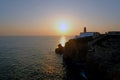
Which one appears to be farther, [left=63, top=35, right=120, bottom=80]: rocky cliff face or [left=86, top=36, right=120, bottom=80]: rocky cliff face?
[left=63, top=35, right=120, bottom=80]: rocky cliff face

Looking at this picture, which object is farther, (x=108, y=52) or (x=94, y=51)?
(x=94, y=51)

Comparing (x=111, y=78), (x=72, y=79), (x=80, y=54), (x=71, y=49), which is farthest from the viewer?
(x=71, y=49)

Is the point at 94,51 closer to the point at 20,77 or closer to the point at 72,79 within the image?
the point at 72,79

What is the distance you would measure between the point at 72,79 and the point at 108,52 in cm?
1674

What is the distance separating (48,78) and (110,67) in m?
24.7

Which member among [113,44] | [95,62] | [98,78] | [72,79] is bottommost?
[72,79]

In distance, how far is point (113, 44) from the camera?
4034cm

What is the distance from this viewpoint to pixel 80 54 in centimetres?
6284

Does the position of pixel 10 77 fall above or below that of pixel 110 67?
below

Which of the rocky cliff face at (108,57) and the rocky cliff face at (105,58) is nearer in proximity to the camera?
the rocky cliff face at (108,57)

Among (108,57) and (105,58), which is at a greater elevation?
(108,57)

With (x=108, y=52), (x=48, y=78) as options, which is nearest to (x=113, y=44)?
(x=108, y=52)

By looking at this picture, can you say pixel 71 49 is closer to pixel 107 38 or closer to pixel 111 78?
pixel 107 38

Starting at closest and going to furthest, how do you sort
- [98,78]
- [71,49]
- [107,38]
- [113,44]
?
1. [98,78]
2. [113,44]
3. [107,38]
4. [71,49]
